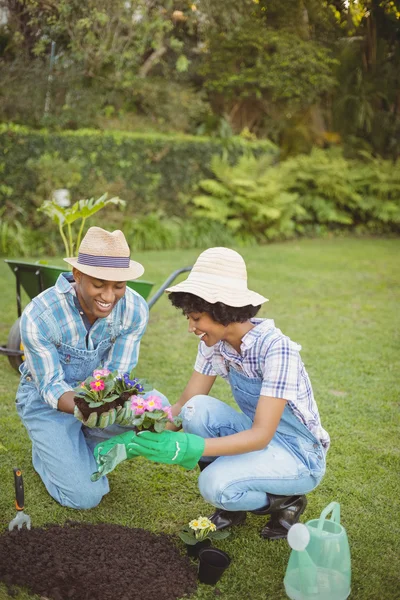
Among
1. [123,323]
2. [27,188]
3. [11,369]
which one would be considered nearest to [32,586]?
[123,323]

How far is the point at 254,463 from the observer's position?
2416mm

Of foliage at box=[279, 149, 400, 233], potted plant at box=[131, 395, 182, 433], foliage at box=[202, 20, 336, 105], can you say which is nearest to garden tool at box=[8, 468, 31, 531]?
potted plant at box=[131, 395, 182, 433]

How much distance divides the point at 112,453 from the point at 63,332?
67 centimetres

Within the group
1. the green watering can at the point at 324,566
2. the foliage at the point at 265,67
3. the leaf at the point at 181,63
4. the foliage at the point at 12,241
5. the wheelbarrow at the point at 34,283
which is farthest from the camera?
the leaf at the point at 181,63

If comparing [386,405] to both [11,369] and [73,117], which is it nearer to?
[11,369]

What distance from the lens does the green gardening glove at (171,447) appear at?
2248 mm

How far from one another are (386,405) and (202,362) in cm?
174

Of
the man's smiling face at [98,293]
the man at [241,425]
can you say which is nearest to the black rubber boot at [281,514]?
the man at [241,425]

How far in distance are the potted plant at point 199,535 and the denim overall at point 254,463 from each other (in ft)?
0.31

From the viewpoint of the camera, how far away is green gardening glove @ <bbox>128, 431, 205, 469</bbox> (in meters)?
2.25

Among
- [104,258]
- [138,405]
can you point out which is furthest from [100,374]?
[104,258]

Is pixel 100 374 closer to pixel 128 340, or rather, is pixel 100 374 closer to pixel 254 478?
pixel 128 340

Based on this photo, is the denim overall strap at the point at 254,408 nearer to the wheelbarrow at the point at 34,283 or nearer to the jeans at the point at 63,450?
the jeans at the point at 63,450

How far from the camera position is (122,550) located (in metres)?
2.35
